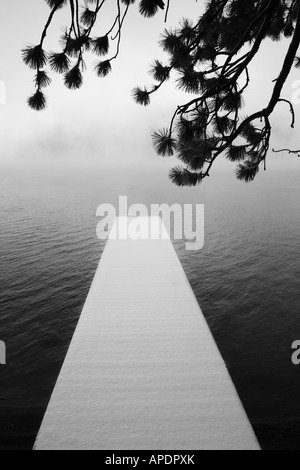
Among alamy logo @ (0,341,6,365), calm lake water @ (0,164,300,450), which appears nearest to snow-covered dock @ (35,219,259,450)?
calm lake water @ (0,164,300,450)

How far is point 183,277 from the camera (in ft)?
43.4

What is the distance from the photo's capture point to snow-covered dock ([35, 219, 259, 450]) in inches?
184

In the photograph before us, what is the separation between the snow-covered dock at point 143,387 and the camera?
4680mm

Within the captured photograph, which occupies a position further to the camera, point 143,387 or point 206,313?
point 206,313

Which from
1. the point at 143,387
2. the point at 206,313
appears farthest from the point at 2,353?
the point at 206,313

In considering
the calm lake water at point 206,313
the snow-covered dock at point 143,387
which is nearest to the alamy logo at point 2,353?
the calm lake water at point 206,313

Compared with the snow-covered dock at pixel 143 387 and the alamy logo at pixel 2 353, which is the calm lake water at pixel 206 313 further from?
the snow-covered dock at pixel 143 387

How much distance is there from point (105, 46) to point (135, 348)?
22.8 ft

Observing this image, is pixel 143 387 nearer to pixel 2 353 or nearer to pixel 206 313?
pixel 2 353

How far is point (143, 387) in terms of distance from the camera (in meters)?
5.80

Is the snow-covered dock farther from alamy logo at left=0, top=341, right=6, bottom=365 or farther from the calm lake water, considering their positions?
alamy logo at left=0, top=341, right=6, bottom=365

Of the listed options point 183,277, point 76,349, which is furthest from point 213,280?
point 76,349
